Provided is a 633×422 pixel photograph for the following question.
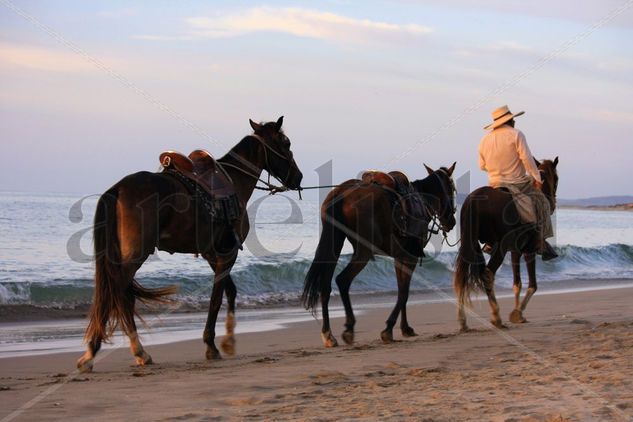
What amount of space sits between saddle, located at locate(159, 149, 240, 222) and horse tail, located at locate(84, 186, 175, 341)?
2.84 feet

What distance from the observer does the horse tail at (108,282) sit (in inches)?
311

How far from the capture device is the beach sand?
5.98 meters

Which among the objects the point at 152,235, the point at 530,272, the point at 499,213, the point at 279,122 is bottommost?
the point at 530,272

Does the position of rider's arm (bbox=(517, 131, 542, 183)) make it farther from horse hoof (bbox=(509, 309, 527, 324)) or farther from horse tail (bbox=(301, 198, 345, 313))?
horse tail (bbox=(301, 198, 345, 313))

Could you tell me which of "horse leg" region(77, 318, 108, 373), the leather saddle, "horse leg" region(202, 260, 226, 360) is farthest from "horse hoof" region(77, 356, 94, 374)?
the leather saddle

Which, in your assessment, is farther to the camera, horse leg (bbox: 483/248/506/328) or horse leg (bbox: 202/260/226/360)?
horse leg (bbox: 483/248/506/328)

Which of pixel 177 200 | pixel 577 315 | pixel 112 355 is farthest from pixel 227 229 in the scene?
pixel 577 315

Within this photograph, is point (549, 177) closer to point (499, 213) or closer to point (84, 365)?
point (499, 213)

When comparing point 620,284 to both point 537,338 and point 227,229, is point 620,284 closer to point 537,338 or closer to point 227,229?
point 537,338

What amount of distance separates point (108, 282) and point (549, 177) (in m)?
6.90

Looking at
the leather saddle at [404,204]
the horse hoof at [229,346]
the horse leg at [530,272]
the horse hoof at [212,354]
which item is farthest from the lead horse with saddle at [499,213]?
the horse hoof at [212,354]

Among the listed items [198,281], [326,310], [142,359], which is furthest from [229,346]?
[198,281]

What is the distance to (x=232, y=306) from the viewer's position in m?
9.70

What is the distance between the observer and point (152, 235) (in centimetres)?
828
